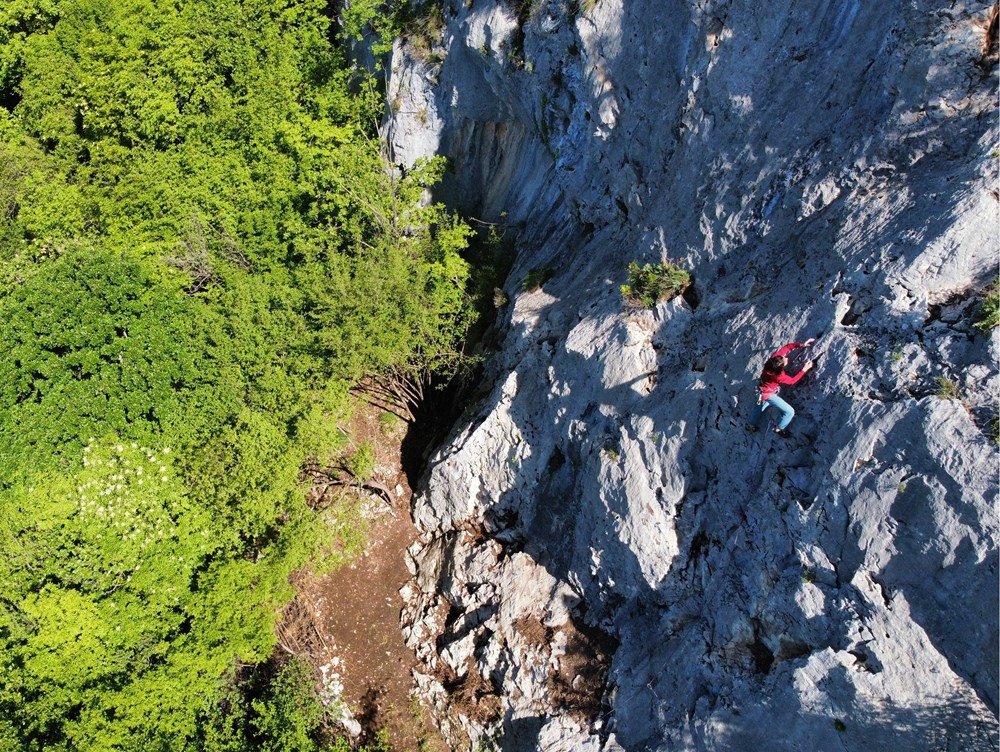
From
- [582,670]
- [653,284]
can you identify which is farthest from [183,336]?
[582,670]

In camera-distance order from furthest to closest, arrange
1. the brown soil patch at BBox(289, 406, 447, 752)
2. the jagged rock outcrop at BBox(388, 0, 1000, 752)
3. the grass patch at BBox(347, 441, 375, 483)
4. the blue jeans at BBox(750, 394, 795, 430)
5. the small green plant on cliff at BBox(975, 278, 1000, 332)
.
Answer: the grass patch at BBox(347, 441, 375, 483), the brown soil patch at BBox(289, 406, 447, 752), the blue jeans at BBox(750, 394, 795, 430), the jagged rock outcrop at BBox(388, 0, 1000, 752), the small green plant on cliff at BBox(975, 278, 1000, 332)

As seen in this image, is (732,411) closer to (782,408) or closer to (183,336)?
(782,408)

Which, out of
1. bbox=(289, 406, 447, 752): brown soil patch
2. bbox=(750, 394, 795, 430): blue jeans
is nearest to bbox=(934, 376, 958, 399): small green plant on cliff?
bbox=(750, 394, 795, 430): blue jeans

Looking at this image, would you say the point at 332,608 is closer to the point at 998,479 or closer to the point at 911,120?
the point at 998,479

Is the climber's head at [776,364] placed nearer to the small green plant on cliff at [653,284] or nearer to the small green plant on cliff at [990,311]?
the small green plant on cliff at [990,311]

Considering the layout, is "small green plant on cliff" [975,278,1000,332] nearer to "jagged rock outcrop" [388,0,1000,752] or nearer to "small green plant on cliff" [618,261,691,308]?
"jagged rock outcrop" [388,0,1000,752]

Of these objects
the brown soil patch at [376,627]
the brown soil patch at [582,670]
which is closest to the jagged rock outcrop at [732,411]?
the brown soil patch at [582,670]
